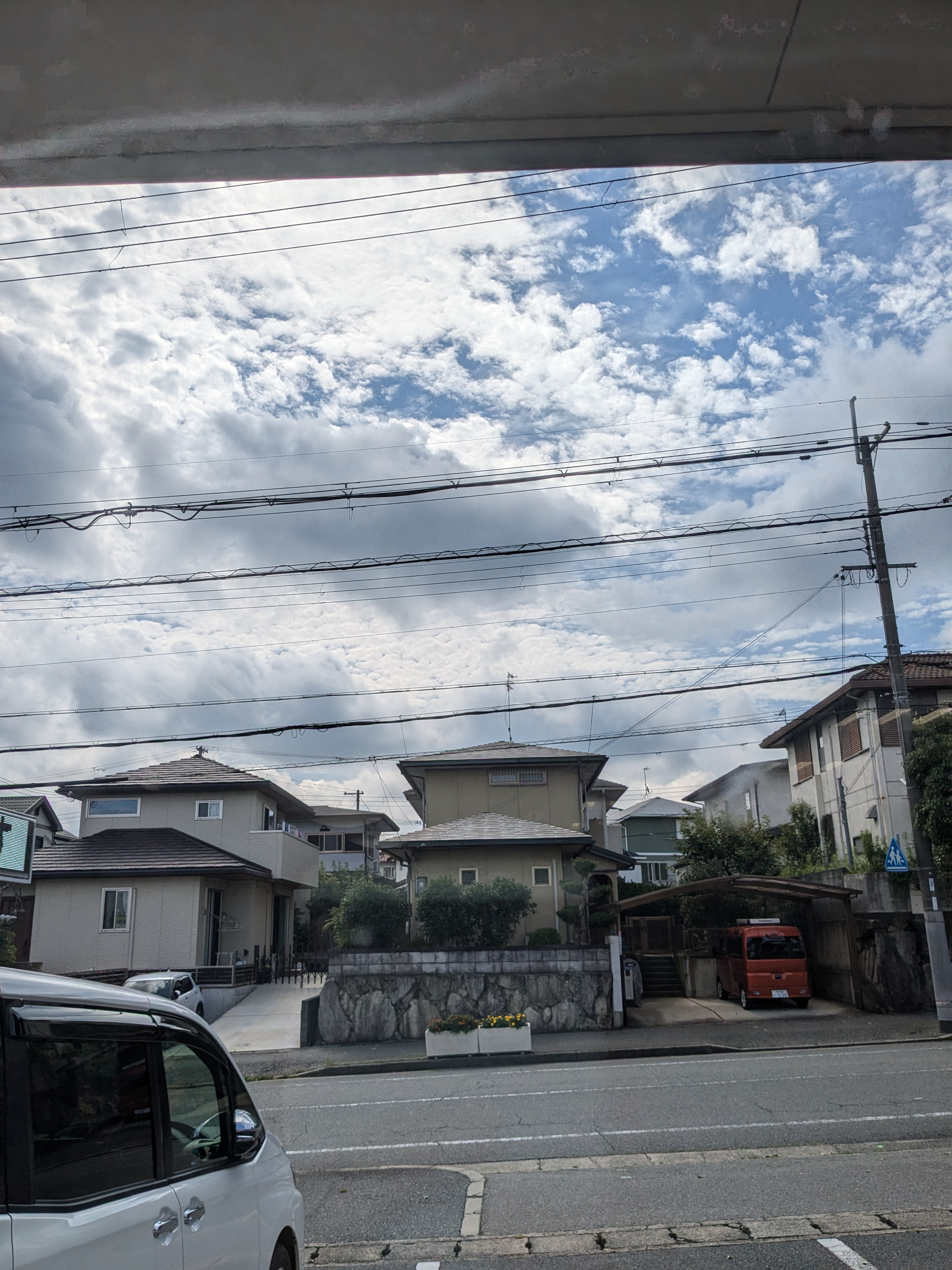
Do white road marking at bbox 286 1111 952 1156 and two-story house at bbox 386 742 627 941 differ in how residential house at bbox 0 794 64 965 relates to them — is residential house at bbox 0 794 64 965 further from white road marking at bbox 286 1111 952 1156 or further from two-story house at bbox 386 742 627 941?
white road marking at bbox 286 1111 952 1156

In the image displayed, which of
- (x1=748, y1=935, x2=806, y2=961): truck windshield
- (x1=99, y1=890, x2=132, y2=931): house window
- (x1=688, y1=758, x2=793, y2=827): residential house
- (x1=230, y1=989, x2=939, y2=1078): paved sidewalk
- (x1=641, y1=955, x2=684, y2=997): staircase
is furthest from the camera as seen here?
(x1=688, y1=758, x2=793, y2=827): residential house

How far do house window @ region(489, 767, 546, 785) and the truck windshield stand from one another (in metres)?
10.2

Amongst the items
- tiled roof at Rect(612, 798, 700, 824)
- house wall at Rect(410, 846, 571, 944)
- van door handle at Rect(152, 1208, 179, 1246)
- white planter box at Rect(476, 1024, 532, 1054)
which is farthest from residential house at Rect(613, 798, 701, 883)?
van door handle at Rect(152, 1208, 179, 1246)

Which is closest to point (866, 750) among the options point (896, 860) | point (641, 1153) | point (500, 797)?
point (896, 860)

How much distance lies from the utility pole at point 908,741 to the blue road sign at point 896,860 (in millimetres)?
338

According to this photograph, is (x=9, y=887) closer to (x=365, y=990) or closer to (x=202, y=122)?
(x=365, y=990)

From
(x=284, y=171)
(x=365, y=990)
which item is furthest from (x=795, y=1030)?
(x=284, y=171)

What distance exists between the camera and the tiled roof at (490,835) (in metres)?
25.2

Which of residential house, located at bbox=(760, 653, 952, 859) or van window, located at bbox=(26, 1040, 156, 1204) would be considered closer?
van window, located at bbox=(26, 1040, 156, 1204)

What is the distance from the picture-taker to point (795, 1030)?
19.2m

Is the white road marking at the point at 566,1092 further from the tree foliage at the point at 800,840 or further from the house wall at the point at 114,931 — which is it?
the tree foliage at the point at 800,840

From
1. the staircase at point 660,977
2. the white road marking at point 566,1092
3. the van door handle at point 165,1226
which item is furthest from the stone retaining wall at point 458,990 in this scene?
the van door handle at point 165,1226

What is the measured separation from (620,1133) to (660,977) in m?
18.6

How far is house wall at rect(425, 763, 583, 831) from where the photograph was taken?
103ft
